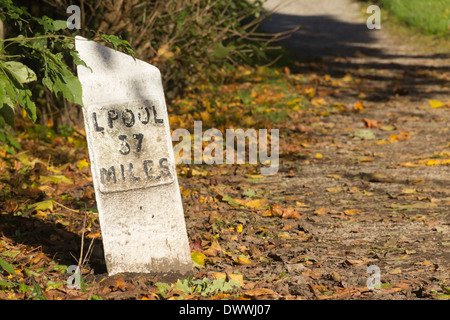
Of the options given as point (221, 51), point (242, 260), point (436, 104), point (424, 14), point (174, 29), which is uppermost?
point (424, 14)

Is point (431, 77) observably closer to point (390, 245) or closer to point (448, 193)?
point (448, 193)

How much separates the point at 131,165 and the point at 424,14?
474 inches

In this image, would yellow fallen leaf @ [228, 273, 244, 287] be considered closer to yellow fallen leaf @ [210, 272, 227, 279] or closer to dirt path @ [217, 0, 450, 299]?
yellow fallen leaf @ [210, 272, 227, 279]

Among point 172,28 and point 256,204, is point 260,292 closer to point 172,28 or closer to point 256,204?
point 256,204

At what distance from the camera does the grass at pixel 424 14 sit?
12992mm

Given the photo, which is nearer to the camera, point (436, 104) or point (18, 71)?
point (18, 71)

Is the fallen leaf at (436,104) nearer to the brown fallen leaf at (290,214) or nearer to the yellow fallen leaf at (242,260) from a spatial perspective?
the brown fallen leaf at (290,214)

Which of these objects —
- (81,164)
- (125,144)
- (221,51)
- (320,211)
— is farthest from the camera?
(221,51)

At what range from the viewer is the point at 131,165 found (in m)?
3.44

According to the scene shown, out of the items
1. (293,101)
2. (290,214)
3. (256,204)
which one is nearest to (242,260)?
(290,214)

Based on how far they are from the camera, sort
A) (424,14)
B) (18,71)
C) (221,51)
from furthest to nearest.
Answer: (424,14) → (221,51) → (18,71)

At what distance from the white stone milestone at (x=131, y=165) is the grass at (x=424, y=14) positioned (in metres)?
10.7

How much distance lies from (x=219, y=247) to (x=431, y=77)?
7.16 meters
